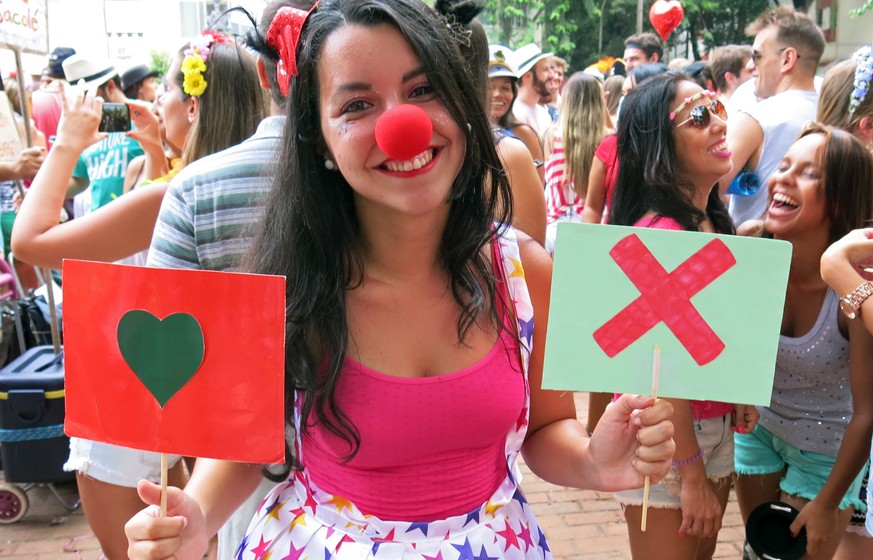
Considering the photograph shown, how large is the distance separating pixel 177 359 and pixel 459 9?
1.14 metres

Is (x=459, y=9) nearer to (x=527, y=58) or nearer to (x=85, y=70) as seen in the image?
(x=85, y=70)

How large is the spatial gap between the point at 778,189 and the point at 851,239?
2.19ft

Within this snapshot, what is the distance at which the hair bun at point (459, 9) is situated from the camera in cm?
182

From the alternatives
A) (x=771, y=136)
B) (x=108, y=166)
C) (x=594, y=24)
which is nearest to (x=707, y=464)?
(x=771, y=136)

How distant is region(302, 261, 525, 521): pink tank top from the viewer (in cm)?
137

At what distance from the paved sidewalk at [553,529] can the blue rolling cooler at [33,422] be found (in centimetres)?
29

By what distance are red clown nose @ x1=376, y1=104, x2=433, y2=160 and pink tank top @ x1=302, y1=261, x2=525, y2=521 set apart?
0.41 metres

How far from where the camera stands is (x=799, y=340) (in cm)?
221

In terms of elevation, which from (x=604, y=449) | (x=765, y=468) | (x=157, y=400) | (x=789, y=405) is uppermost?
(x=157, y=400)

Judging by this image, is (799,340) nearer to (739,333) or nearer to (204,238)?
(739,333)

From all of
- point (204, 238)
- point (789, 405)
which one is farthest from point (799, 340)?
point (204, 238)

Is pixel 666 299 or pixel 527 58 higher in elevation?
pixel 666 299

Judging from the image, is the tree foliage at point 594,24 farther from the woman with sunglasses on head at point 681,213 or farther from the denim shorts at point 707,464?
the denim shorts at point 707,464

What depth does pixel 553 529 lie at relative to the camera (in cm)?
360
